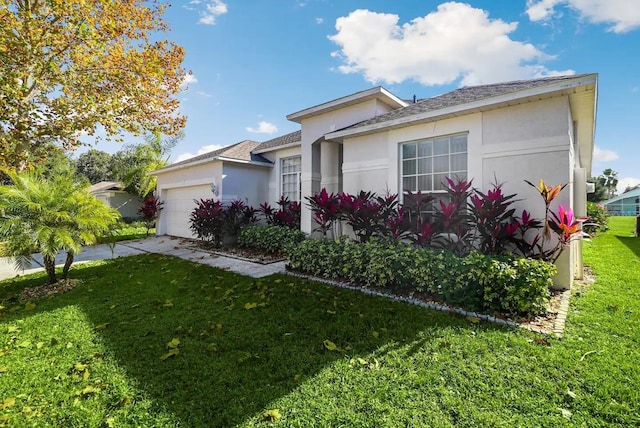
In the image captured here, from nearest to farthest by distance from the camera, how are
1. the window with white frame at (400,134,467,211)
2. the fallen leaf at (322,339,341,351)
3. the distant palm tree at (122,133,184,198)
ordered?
the fallen leaf at (322,339,341,351), the window with white frame at (400,134,467,211), the distant palm tree at (122,133,184,198)

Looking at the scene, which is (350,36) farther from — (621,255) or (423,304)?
(621,255)

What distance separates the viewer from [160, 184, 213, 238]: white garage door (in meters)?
13.5

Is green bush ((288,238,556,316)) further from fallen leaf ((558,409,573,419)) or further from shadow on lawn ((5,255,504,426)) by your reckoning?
fallen leaf ((558,409,573,419))

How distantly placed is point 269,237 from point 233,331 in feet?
19.8

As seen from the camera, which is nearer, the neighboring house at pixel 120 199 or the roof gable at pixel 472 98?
the roof gable at pixel 472 98

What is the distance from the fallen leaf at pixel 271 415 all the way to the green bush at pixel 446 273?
3612 millimetres

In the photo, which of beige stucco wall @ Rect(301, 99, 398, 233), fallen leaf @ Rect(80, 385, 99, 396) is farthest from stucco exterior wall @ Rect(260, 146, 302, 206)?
fallen leaf @ Rect(80, 385, 99, 396)

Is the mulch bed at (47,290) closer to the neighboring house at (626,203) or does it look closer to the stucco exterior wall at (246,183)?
the stucco exterior wall at (246,183)

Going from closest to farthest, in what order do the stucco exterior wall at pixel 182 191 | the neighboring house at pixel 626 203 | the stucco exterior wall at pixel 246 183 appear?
the stucco exterior wall at pixel 246 183 → the stucco exterior wall at pixel 182 191 → the neighboring house at pixel 626 203

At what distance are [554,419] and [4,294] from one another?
9.50 metres

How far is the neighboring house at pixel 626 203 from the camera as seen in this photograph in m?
43.6

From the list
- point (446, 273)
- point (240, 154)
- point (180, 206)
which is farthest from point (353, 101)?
point (180, 206)

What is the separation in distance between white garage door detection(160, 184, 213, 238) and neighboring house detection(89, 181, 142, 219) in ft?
35.7

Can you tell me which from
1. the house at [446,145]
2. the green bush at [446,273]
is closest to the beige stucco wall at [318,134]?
the house at [446,145]
